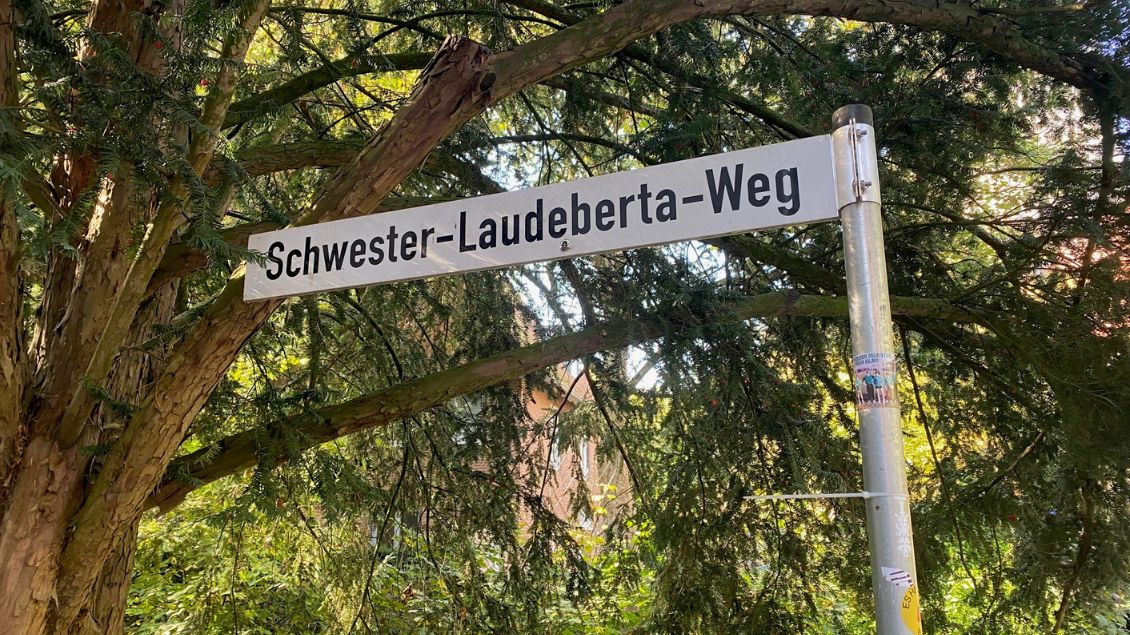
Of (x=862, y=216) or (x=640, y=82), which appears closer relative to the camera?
(x=862, y=216)

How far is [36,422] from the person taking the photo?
284 centimetres

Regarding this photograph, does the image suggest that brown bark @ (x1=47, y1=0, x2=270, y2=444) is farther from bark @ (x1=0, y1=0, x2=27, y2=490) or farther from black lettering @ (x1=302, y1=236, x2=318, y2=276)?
black lettering @ (x1=302, y1=236, x2=318, y2=276)

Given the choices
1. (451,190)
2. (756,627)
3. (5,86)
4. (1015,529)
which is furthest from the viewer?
(451,190)

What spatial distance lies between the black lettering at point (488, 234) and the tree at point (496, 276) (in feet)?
1.93

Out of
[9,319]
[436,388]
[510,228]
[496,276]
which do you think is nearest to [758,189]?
[510,228]

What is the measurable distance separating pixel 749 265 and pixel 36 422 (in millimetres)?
3640

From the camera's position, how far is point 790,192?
1.68 m

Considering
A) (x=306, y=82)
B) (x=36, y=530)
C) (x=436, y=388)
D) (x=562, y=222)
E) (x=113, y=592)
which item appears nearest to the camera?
(x=562, y=222)

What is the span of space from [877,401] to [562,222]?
838mm

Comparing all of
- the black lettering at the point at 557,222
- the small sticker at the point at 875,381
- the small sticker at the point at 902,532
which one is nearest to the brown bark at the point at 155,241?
the black lettering at the point at 557,222

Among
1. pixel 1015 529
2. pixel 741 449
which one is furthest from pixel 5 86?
pixel 1015 529

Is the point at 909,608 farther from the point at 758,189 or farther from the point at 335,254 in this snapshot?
the point at 335,254

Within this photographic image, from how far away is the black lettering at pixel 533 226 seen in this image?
77.4 inches

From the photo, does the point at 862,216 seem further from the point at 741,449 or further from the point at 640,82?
the point at 640,82
